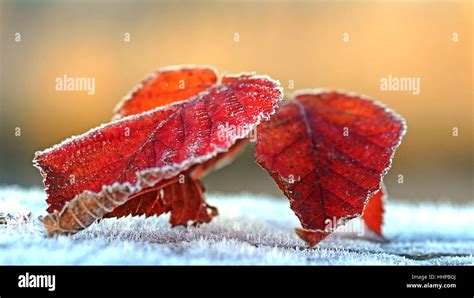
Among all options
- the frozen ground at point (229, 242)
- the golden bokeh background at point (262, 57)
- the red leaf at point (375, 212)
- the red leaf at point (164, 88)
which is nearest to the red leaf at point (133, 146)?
the frozen ground at point (229, 242)

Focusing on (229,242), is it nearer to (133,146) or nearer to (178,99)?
(133,146)

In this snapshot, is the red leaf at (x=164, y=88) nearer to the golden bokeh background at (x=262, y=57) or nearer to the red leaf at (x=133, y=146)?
the red leaf at (x=133, y=146)

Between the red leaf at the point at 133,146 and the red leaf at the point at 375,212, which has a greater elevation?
the red leaf at the point at 133,146

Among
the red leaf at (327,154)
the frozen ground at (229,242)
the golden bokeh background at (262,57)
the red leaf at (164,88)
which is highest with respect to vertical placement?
the golden bokeh background at (262,57)

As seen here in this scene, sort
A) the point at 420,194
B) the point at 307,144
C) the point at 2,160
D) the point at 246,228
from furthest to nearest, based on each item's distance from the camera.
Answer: the point at 420,194, the point at 2,160, the point at 246,228, the point at 307,144

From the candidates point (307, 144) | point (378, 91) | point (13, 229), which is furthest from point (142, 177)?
point (378, 91)

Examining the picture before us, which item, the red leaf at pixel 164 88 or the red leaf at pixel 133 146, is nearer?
the red leaf at pixel 133 146

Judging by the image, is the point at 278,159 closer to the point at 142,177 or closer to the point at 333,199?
the point at 333,199

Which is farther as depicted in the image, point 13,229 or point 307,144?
point 307,144

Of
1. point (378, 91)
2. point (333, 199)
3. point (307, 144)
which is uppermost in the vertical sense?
point (378, 91)
